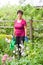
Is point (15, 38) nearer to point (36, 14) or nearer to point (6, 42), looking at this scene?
point (6, 42)

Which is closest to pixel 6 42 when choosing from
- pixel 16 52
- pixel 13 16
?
pixel 16 52

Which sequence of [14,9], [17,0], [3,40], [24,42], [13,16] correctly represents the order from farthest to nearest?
[17,0] → [14,9] → [13,16] → [3,40] → [24,42]

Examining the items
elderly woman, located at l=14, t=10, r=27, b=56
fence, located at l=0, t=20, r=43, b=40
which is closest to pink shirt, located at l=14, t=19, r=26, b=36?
elderly woman, located at l=14, t=10, r=27, b=56

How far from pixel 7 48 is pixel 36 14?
5.09m

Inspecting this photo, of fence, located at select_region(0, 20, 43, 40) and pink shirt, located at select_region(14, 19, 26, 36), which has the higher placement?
pink shirt, located at select_region(14, 19, 26, 36)

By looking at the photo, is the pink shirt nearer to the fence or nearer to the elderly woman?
the elderly woman

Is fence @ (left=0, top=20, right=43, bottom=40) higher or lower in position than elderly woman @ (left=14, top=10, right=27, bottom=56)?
lower

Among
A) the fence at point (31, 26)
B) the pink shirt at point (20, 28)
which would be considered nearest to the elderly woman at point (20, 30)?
the pink shirt at point (20, 28)

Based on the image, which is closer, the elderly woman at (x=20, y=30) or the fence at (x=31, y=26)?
the elderly woman at (x=20, y=30)

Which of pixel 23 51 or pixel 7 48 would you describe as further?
pixel 7 48

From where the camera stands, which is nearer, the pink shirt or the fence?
the pink shirt

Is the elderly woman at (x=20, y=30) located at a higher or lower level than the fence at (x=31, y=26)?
higher

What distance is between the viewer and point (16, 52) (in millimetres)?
9711

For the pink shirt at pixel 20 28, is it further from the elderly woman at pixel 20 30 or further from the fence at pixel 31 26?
the fence at pixel 31 26
